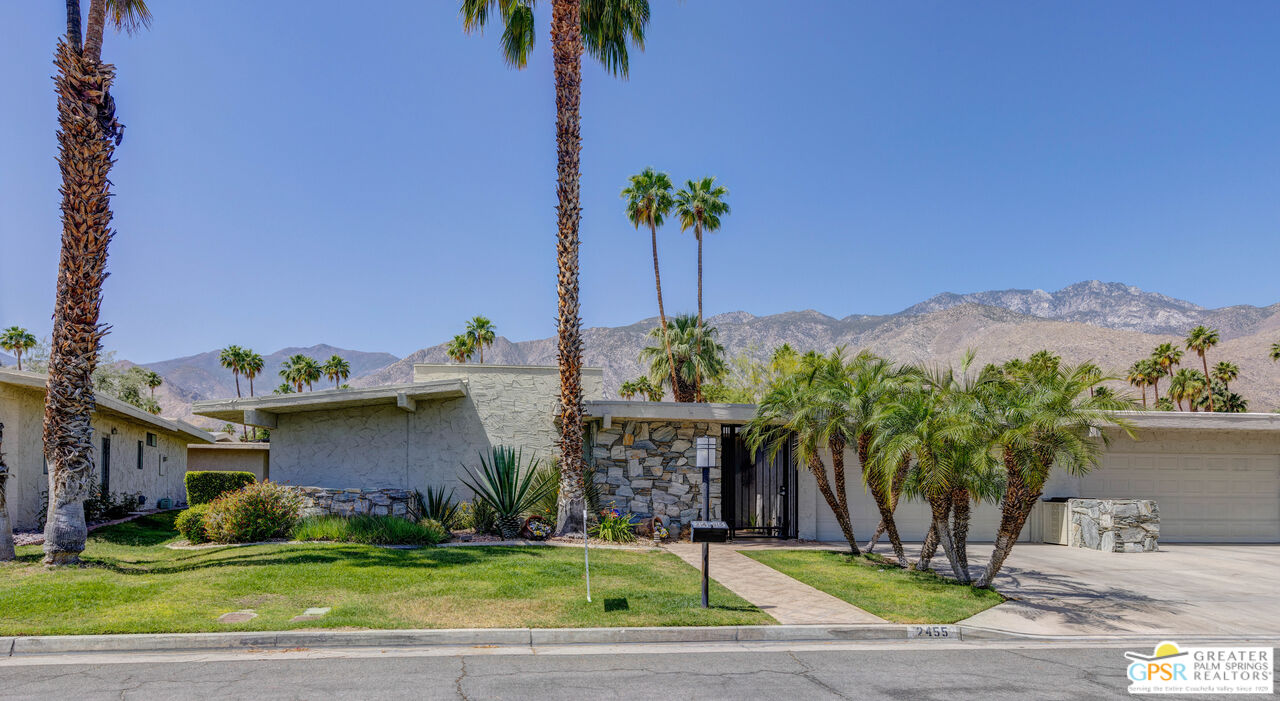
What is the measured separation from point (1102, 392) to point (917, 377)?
2733 mm

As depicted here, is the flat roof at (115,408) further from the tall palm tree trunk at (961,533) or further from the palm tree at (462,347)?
the palm tree at (462,347)

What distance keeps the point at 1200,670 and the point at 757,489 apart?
13411 mm

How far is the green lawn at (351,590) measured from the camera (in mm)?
8578

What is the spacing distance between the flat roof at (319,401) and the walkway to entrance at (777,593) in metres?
6.62

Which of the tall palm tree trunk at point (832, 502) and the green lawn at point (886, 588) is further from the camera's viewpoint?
the tall palm tree trunk at point (832, 502)

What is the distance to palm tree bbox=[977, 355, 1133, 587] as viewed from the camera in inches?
403

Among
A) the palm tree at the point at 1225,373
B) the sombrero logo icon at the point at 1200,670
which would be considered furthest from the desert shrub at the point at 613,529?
the palm tree at the point at 1225,373

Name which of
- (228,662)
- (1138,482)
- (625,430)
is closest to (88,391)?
(228,662)

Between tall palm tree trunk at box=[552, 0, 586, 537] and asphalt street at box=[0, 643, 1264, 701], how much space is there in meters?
8.07

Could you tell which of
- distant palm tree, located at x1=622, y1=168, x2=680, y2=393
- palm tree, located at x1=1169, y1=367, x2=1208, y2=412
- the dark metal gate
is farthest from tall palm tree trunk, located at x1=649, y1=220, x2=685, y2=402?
palm tree, located at x1=1169, y1=367, x2=1208, y2=412

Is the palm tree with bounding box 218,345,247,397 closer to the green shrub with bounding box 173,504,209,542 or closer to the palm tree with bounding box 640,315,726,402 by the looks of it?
the palm tree with bounding box 640,315,726,402

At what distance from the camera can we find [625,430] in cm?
1762

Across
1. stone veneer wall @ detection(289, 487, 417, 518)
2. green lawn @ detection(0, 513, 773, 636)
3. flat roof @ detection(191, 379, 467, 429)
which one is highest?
flat roof @ detection(191, 379, 467, 429)

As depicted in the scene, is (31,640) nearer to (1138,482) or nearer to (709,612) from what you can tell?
(709,612)
